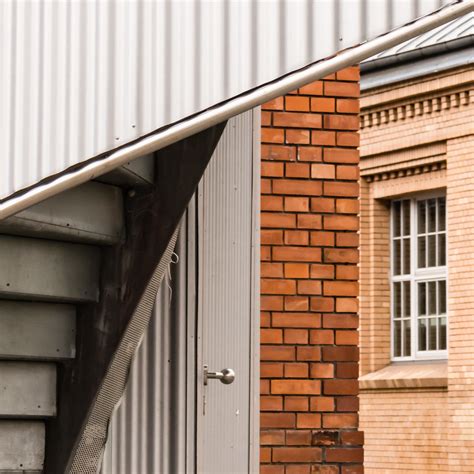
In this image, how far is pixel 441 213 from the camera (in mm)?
17625

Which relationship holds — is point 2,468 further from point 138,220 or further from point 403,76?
point 403,76

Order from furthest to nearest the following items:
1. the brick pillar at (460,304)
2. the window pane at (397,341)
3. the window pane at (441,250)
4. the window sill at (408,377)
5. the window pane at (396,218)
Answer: the window pane at (396,218) < the window pane at (397,341) < the window pane at (441,250) < the window sill at (408,377) < the brick pillar at (460,304)

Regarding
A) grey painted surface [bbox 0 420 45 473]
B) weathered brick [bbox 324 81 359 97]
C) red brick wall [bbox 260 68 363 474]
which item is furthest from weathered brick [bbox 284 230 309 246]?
grey painted surface [bbox 0 420 45 473]

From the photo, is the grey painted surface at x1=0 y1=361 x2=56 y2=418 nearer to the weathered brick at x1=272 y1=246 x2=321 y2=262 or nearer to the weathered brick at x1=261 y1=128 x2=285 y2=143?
the weathered brick at x1=272 y1=246 x2=321 y2=262

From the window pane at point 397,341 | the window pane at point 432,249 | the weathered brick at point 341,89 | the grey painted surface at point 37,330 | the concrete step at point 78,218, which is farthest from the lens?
the window pane at point 397,341

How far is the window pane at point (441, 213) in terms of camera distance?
57.6ft

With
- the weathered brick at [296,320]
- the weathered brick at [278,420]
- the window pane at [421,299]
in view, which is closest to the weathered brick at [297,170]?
the weathered brick at [296,320]

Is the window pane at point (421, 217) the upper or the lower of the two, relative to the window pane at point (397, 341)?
upper

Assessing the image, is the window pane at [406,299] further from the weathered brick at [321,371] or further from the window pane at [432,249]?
the weathered brick at [321,371]

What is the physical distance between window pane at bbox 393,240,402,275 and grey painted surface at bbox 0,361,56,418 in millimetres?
11940

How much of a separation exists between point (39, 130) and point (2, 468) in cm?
156

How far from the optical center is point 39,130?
543 cm

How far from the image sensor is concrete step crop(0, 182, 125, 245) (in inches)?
233

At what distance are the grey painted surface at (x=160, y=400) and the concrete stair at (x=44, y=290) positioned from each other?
478 mm
